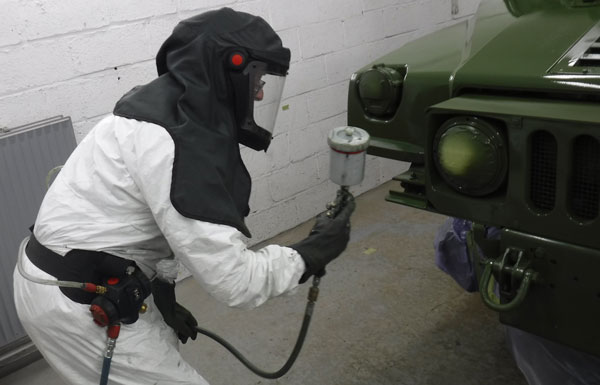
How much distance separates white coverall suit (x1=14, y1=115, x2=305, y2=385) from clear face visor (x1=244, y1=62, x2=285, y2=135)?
30cm

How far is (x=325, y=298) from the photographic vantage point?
9.32 feet

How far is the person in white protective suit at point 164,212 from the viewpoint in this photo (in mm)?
1380

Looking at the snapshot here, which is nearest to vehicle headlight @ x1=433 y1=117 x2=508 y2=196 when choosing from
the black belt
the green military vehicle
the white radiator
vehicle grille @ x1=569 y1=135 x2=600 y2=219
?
the green military vehicle

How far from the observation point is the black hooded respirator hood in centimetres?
137

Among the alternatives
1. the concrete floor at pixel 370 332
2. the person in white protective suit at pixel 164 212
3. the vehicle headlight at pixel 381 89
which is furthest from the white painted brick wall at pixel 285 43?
the vehicle headlight at pixel 381 89

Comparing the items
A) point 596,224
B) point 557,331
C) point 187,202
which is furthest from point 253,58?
point 557,331

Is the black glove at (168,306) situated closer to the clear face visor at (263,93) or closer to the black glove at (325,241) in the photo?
the black glove at (325,241)

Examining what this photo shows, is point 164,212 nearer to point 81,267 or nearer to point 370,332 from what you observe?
point 81,267

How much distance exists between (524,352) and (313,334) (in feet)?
3.03

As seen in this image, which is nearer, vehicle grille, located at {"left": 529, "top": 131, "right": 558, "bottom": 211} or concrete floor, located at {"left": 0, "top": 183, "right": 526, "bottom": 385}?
vehicle grille, located at {"left": 529, "top": 131, "right": 558, "bottom": 211}

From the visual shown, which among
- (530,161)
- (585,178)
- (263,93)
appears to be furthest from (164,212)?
(585,178)

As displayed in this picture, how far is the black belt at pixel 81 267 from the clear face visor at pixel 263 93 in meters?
0.55

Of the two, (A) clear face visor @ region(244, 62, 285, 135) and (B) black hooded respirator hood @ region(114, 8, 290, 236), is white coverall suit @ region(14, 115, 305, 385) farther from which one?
(A) clear face visor @ region(244, 62, 285, 135)

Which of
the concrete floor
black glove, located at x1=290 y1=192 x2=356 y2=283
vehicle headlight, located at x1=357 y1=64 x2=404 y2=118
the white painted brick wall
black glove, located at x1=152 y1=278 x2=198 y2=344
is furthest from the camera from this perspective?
the white painted brick wall
